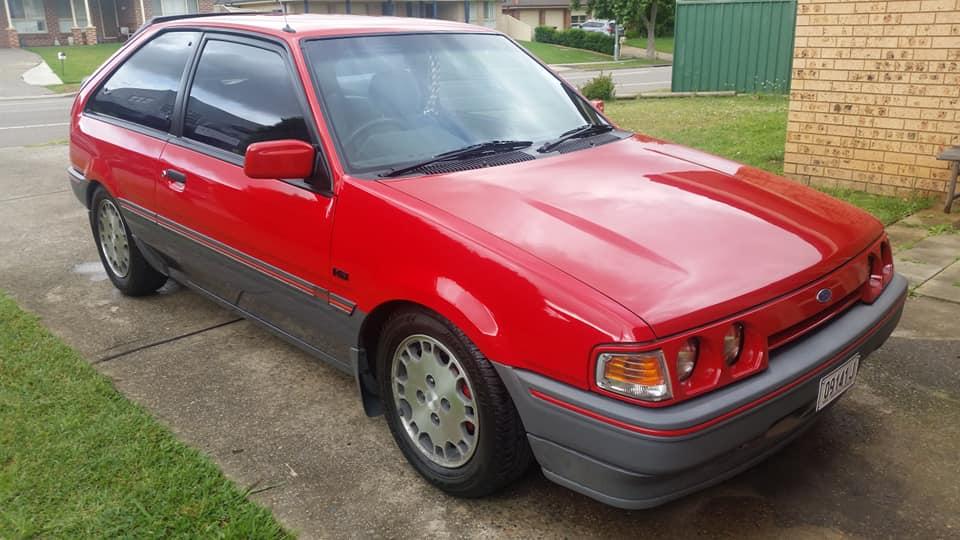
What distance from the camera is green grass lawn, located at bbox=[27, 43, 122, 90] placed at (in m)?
27.6

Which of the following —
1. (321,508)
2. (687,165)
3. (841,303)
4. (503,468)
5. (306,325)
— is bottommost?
(321,508)

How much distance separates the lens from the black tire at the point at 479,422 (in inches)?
106

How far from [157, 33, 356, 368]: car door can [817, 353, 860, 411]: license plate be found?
5.76ft

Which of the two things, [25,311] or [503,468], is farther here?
[25,311]

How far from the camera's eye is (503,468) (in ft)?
9.20

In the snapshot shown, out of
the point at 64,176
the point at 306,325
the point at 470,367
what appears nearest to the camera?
the point at 470,367

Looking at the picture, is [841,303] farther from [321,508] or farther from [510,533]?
[321,508]

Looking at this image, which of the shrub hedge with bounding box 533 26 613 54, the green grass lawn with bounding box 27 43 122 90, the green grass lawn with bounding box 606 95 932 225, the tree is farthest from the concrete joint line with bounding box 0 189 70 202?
the shrub hedge with bounding box 533 26 613 54

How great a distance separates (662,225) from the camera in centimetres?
284

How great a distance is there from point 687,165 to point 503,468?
1623 millimetres

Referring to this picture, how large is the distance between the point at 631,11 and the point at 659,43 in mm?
10756

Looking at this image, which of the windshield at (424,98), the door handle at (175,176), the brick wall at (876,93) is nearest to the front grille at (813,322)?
the windshield at (424,98)

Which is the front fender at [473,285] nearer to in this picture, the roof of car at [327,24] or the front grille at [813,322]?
the front grille at [813,322]

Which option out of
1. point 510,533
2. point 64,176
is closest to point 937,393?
point 510,533
